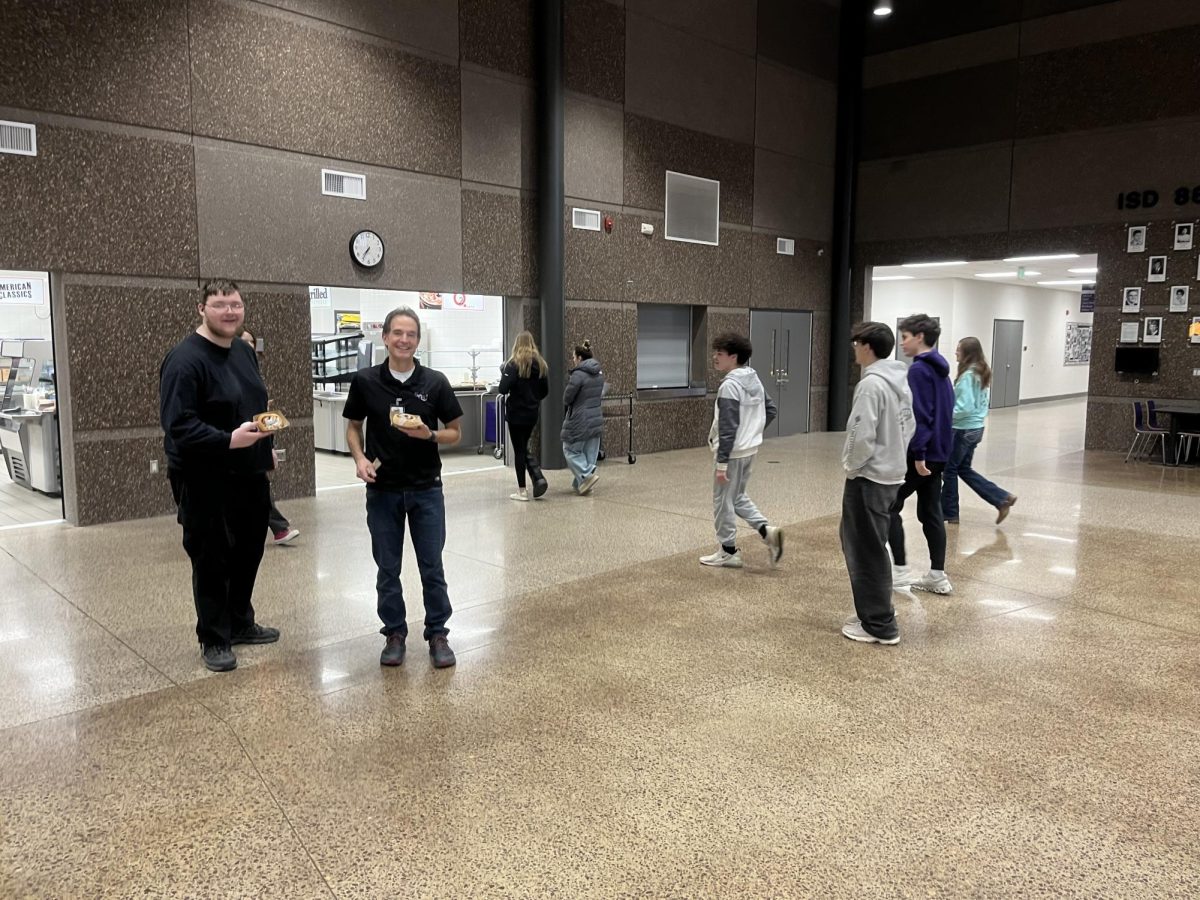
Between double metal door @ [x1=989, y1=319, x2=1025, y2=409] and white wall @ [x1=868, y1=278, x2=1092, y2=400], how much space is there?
0.22 m

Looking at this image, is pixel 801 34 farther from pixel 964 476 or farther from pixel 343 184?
pixel 964 476

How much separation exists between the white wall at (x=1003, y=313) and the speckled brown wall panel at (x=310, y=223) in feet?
40.5

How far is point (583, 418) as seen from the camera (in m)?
8.34

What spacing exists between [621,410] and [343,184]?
4.51 metres

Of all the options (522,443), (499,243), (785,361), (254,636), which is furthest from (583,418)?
(785,361)

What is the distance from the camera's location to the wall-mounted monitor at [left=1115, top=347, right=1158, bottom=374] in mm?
11398

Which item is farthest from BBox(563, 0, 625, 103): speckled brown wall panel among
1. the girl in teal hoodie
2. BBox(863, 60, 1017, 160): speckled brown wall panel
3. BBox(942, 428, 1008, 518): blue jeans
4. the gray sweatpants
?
the gray sweatpants

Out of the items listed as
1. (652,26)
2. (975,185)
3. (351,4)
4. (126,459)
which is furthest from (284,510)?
(975,185)

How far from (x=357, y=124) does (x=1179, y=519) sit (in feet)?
27.1

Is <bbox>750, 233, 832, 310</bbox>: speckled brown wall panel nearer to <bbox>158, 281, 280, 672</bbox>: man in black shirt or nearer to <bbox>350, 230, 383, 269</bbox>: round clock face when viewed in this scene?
<bbox>350, 230, 383, 269</bbox>: round clock face

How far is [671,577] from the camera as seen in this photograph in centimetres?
557

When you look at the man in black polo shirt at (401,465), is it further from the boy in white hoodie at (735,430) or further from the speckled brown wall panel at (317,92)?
the speckled brown wall panel at (317,92)

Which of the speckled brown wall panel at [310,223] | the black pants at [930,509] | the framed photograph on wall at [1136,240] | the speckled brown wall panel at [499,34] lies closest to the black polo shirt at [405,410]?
the black pants at [930,509]

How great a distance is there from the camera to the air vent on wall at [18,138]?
20.7 ft
